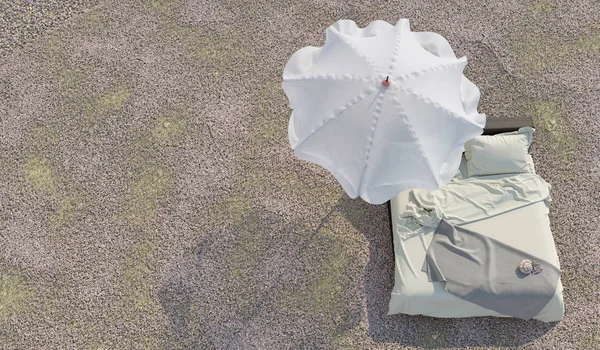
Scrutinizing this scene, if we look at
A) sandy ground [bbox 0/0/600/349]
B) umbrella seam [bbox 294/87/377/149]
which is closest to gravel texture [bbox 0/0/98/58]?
sandy ground [bbox 0/0/600/349]

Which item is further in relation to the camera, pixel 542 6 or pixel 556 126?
pixel 542 6

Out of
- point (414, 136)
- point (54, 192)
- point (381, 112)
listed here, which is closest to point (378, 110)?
point (381, 112)

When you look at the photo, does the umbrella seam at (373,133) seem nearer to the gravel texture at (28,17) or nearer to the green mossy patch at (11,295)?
the green mossy patch at (11,295)

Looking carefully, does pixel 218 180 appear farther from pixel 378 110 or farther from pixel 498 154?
pixel 498 154

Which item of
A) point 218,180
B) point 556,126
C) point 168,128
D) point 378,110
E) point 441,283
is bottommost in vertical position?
point 218,180

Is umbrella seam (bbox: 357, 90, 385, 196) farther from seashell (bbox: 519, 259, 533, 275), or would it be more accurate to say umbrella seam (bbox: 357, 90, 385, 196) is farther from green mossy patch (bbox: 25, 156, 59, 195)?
green mossy patch (bbox: 25, 156, 59, 195)
